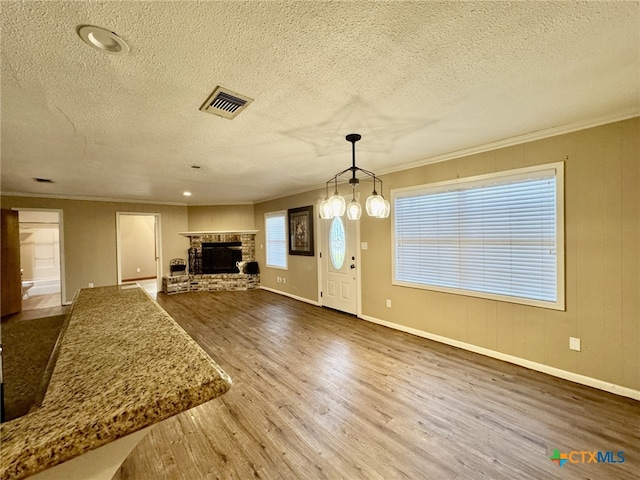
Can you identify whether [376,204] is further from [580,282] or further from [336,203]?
[580,282]

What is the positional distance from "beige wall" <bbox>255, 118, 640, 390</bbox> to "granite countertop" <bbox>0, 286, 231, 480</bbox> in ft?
10.7

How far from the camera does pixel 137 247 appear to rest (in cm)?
924

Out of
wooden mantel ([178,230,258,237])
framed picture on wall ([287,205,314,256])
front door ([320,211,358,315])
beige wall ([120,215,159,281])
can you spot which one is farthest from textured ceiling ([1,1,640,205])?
beige wall ([120,215,159,281])

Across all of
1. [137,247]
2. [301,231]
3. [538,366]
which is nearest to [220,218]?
[301,231]

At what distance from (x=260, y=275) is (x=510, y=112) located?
6.40 metres

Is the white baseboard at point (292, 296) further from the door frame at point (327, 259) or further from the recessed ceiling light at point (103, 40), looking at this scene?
the recessed ceiling light at point (103, 40)

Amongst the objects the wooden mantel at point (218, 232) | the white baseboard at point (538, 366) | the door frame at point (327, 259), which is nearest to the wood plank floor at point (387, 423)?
the white baseboard at point (538, 366)

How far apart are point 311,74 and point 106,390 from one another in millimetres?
1780

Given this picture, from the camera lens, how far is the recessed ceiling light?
1.31 metres

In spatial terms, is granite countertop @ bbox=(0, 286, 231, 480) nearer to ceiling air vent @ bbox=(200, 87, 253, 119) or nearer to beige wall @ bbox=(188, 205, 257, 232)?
ceiling air vent @ bbox=(200, 87, 253, 119)

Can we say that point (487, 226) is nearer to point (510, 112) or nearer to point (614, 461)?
point (510, 112)

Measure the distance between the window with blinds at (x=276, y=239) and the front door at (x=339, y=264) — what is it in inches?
56.1

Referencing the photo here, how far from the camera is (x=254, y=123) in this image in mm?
2406

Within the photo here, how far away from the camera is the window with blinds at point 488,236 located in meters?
2.75
